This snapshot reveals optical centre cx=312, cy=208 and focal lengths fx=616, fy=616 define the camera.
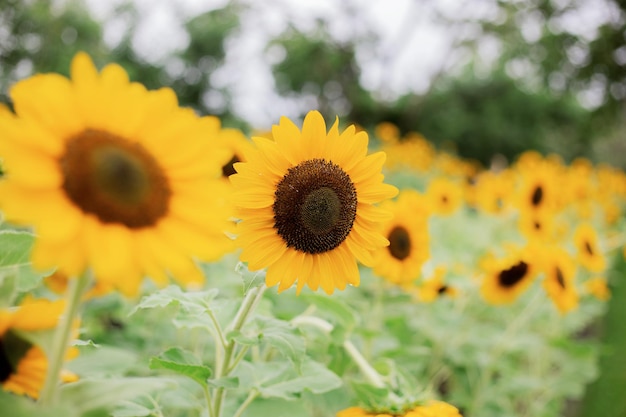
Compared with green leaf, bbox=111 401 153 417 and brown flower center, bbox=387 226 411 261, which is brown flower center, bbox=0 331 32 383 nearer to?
green leaf, bbox=111 401 153 417

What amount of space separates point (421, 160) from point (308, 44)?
8.50m

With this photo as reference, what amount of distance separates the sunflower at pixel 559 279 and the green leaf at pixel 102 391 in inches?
62.9

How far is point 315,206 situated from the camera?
0.96m

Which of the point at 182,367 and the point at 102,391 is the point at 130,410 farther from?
the point at 102,391

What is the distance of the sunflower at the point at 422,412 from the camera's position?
1.01 metres

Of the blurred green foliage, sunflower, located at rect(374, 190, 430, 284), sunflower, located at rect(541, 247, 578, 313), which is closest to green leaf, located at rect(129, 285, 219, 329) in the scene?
sunflower, located at rect(374, 190, 430, 284)

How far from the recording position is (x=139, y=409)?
3.22 feet

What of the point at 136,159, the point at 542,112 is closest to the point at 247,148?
the point at 136,159

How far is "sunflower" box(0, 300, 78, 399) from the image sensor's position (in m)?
0.69

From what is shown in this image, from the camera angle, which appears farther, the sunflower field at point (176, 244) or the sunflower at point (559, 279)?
the sunflower at point (559, 279)

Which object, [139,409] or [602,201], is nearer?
[139,409]

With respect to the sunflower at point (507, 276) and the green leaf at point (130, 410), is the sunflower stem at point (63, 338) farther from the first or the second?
the sunflower at point (507, 276)

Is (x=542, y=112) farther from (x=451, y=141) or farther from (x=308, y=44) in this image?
(x=308, y=44)

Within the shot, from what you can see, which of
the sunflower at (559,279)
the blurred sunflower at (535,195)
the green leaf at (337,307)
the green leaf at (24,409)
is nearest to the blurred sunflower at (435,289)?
the sunflower at (559,279)
